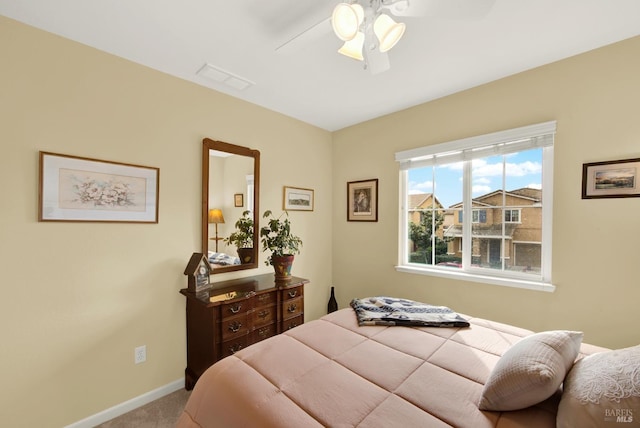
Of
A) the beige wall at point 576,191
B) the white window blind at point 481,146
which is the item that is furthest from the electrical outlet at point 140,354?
the white window blind at point 481,146

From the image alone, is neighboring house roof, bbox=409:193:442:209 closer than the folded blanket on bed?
No

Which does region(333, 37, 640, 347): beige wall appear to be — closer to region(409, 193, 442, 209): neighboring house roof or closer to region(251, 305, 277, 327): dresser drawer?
region(409, 193, 442, 209): neighboring house roof

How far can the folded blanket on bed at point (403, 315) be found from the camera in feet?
5.68

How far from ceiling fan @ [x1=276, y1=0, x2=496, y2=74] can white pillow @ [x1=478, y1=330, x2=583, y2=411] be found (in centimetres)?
139

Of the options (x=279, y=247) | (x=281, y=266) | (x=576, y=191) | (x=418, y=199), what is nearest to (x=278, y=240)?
(x=279, y=247)

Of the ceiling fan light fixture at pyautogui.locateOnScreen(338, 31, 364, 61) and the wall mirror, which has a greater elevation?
the ceiling fan light fixture at pyautogui.locateOnScreen(338, 31, 364, 61)

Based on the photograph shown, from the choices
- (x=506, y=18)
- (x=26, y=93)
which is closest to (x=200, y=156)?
(x=26, y=93)

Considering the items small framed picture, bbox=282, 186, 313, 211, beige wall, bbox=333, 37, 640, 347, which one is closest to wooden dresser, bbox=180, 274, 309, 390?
small framed picture, bbox=282, 186, 313, 211

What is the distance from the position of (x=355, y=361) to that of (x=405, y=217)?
6.50ft

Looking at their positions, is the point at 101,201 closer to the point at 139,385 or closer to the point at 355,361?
the point at 139,385

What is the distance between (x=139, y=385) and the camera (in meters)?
2.00

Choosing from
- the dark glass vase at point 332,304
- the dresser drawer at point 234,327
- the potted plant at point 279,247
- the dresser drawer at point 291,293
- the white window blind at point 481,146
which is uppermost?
the white window blind at point 481,146

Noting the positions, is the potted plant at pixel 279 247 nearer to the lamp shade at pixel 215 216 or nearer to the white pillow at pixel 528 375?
the lamp shade at pixel 215 216

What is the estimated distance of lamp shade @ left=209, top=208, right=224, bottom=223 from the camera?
2.40 meters
